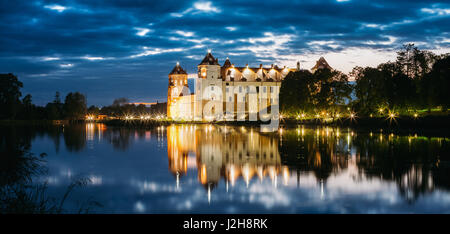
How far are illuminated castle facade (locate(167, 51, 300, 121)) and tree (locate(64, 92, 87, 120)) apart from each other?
26.5m

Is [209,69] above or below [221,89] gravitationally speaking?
above

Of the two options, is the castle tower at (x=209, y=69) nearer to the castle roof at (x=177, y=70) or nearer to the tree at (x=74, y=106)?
the castle roof at (x=177, y=70)

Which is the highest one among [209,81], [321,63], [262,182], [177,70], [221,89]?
[321,63]

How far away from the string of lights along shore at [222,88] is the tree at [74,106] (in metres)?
26.5

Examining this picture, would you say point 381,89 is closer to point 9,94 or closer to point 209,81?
point 9,94

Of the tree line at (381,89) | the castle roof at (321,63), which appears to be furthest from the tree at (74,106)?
the castle roof at (321,63)

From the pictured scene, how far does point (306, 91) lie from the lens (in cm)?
6875

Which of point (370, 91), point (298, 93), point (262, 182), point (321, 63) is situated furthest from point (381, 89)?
point (321, 63)

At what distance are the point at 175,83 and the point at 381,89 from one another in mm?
88414

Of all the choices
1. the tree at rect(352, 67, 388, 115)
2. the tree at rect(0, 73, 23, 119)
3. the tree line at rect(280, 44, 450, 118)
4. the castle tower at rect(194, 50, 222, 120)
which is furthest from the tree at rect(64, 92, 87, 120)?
the tree at rect(352, 67, 388, 115)

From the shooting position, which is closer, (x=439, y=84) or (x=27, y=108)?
(x=439, y=84)

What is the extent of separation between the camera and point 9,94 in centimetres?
7406

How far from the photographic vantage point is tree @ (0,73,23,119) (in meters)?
73.2

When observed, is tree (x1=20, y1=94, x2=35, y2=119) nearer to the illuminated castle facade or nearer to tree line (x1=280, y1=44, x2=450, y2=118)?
the illuminated castle facade
